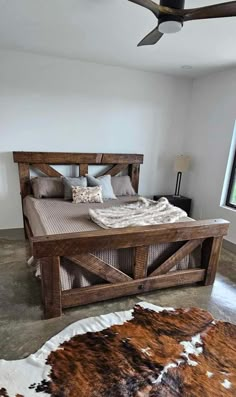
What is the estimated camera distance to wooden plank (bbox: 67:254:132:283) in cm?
201

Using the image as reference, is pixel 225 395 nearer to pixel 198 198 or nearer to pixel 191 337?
pixel 191 337

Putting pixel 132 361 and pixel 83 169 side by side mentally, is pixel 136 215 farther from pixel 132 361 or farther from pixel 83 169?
pixel 83 169

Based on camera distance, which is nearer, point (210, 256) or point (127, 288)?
point (127, 288)

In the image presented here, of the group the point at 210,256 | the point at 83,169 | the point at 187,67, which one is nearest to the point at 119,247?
the point at 210,256

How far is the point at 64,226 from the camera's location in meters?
2.36

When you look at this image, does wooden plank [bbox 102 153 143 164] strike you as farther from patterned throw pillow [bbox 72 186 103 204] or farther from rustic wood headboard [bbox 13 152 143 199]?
patterned throw pillow [bbox 72 186 103 204]

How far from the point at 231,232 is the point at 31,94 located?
351 centimetres

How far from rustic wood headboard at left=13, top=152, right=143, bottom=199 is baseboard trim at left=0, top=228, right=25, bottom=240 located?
56 centimetres

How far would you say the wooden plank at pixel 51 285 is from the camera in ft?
6.22

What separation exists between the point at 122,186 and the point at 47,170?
1171mm

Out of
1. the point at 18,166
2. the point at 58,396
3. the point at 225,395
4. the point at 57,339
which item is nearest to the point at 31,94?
the point at 18,166

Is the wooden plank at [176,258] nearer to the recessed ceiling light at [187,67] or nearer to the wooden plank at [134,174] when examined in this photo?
the wooden plank at [134,174]

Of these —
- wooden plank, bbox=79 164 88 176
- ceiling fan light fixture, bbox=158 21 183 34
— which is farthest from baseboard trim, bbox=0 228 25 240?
ceiling fan light fixture, bbox=158 21 183 34

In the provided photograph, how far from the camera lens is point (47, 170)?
145 inches
